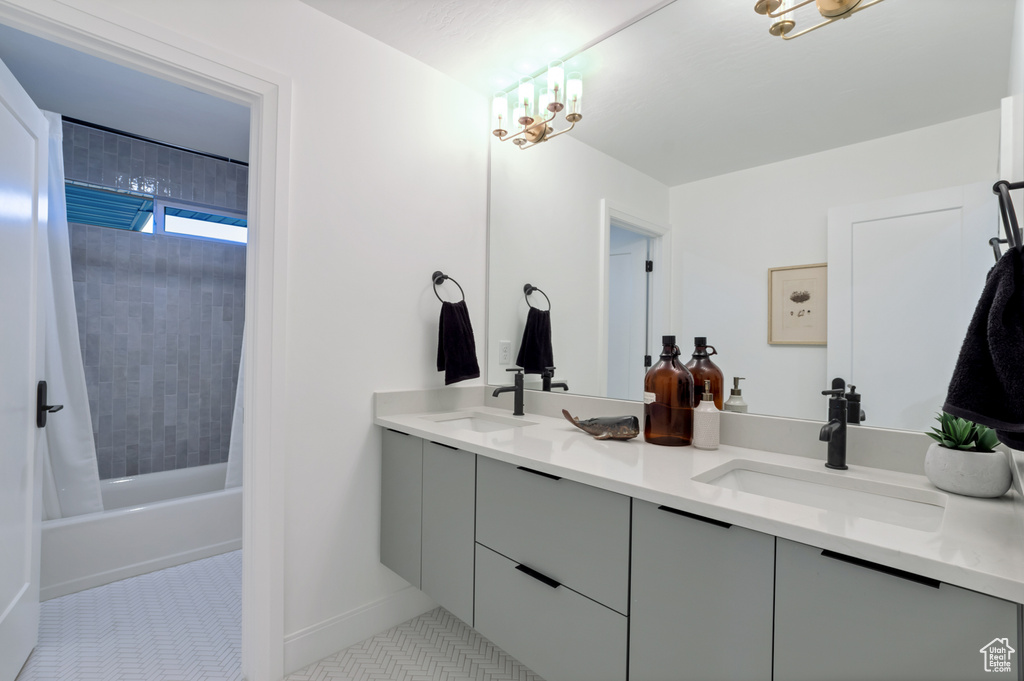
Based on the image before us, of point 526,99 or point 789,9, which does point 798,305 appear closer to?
point 789,9

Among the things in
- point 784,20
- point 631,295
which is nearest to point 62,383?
point 631,295

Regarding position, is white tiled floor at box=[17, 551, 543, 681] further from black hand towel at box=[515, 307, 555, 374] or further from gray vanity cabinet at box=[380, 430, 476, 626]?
black hand towel at box=[515, 307, 555, 374]

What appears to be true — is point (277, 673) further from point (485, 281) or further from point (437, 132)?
point (437, 132)

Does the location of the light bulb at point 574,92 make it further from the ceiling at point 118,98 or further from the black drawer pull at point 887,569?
the black drawer pull at point 887,569

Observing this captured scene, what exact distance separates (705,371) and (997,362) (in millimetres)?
803

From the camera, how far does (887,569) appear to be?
748mm

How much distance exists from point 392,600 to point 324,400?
2.88 ft

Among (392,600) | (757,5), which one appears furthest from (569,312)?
(392,600)

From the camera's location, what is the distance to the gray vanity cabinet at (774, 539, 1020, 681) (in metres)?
0.68

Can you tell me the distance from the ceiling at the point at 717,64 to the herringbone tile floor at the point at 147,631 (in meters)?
2.38

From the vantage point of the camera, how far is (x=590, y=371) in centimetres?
195

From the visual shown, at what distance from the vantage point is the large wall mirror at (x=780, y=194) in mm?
1132

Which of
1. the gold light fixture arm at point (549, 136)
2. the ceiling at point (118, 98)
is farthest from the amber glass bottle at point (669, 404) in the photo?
the ceiling at point (118, 98)

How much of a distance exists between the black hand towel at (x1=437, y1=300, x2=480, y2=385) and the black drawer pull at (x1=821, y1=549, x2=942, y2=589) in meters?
1.47
